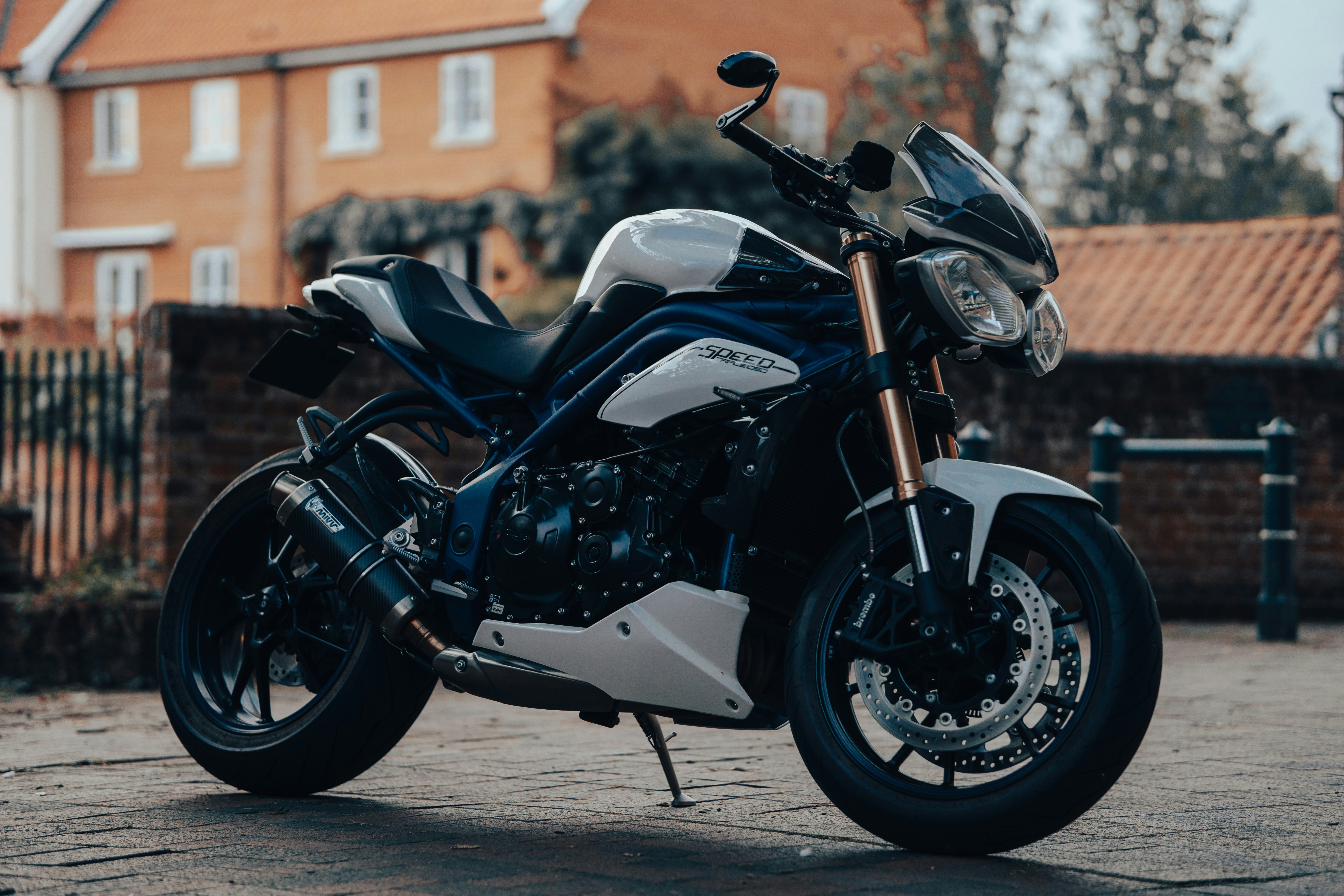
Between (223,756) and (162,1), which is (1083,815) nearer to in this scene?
(223,756)

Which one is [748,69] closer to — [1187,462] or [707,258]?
[707,258]

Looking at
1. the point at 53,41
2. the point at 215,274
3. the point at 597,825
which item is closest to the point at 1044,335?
the point at 597,825

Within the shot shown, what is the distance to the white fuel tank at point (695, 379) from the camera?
3.88 metres

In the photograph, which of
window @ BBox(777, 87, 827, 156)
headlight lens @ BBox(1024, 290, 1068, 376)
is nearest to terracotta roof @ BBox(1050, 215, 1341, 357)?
window @ BBox(777, 87, 827, 156)

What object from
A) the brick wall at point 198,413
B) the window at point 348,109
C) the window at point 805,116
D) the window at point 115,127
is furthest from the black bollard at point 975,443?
the window at point 115,127

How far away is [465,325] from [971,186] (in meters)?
1.37

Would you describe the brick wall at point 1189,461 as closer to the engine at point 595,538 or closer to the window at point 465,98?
the engine at point 595,538

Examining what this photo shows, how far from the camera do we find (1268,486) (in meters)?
10.1

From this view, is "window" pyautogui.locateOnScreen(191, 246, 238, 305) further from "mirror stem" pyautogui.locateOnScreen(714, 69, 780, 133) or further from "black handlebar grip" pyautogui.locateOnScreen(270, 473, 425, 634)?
"mirror stem" pyautogui.locateOnScreen(714, 69, 780, 133)

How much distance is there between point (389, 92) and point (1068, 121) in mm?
17198

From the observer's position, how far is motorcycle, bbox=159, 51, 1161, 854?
11.8ft

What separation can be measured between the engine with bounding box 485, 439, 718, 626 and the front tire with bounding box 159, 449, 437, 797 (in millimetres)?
523

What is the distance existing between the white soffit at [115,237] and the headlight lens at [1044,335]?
29.9m

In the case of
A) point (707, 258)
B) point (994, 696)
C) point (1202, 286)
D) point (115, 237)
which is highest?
point (115, 237)
